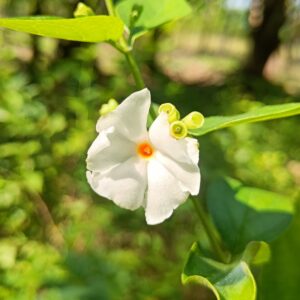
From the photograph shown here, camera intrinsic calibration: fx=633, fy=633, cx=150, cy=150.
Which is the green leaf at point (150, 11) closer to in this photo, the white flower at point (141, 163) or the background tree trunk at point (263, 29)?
the white flower at point (141, 163)

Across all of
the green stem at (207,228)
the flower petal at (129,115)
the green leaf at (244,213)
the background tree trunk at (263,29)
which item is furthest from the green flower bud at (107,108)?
the background tree trunk at (263,29)

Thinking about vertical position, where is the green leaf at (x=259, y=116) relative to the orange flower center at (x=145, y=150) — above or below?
above

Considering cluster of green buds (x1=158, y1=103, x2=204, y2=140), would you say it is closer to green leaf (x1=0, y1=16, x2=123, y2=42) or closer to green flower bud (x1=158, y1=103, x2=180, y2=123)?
green flower bud (x1=158, y1=103, x2=180, y2=123)

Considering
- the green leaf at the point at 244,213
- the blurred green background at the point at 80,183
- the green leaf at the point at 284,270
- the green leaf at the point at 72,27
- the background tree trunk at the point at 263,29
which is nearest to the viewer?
the green leaf at the point at 72,27

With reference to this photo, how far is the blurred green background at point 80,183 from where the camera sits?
1.36m

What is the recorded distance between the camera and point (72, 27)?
60cm

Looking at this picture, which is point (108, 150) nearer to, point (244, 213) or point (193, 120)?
point (193, 120)

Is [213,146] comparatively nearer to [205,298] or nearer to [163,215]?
[205,298]

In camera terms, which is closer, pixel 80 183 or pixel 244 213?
pixel 244 213

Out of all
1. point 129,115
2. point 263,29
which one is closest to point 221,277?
point 129,115

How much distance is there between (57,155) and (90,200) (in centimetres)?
16

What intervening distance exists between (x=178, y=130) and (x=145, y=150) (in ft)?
0.16

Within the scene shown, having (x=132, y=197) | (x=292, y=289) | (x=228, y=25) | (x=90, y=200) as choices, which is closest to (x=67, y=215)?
(x=90, y=200)

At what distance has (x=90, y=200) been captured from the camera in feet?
5.82
